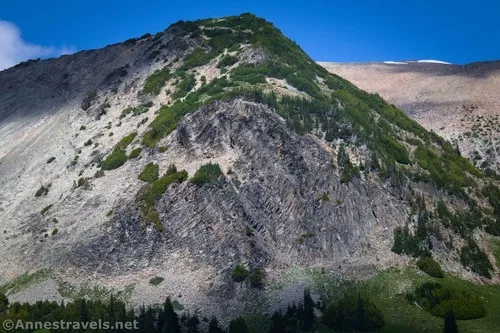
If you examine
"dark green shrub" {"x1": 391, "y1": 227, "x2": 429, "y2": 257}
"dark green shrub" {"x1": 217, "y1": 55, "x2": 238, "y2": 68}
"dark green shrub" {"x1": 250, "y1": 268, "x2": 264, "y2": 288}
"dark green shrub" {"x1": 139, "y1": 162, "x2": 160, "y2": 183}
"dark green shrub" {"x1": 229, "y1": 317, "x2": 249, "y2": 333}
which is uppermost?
"dark green shrub" {"x1": 217, "y1": 55, "x2": 238, "y2": 68}

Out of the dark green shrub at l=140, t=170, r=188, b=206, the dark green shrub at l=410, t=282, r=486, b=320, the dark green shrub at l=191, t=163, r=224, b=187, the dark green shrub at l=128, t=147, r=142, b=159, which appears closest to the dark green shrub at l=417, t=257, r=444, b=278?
the dark green shrub at l=410, t=282, r=486, b=320

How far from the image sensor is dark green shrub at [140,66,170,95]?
7688 centimetres

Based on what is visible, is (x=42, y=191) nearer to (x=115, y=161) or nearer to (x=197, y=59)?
(x=115, y=161)

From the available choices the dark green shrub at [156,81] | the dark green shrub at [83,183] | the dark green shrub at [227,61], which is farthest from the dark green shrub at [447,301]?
the dark green shrub at [156,81]

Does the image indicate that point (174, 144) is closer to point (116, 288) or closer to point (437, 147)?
point (116, 288)

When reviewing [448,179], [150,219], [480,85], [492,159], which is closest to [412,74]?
[480,85]

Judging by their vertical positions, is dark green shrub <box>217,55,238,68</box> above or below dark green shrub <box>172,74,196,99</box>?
above

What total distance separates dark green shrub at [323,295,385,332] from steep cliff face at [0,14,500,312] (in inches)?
232

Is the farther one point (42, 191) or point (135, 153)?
point (42, 191)

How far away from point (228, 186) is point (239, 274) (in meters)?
10.7

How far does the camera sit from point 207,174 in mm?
56188

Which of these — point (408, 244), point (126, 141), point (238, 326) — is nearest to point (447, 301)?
point (408, 244)

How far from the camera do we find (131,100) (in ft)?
252

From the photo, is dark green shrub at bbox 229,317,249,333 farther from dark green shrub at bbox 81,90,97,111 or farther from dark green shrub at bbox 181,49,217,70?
dark green shrub at bbox 81,90,97,111
